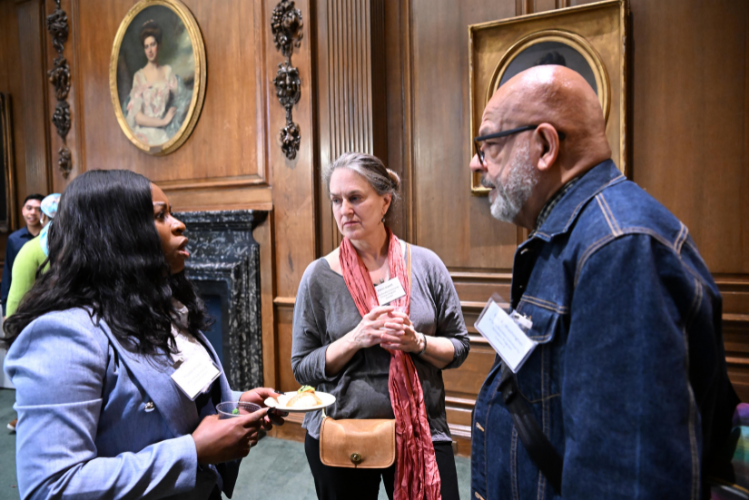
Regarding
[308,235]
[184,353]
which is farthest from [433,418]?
[308,235]

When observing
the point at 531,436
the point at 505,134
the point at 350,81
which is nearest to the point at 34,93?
the point at 350,81

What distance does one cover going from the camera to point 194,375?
47.8 inches

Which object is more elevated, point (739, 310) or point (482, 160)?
point (482, 160)

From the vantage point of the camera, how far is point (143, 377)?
1.12 metres

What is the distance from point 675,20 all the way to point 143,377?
122 inches

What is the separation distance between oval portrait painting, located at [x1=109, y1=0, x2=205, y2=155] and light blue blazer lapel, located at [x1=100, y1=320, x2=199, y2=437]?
3.19 metres

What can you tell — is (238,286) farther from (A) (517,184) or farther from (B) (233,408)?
(A) (517,184)

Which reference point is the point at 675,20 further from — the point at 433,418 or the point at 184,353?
the point at 184,353

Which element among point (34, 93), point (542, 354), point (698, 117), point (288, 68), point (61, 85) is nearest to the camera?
point (542, 354)

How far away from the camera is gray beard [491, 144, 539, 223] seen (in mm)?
987

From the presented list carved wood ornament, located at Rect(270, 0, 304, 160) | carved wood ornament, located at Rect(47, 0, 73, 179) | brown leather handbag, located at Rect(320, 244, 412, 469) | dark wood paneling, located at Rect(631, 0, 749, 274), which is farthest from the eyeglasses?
carved wood ornament, located at Rect(47, 0, 73, 179)

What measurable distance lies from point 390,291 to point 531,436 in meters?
0.84

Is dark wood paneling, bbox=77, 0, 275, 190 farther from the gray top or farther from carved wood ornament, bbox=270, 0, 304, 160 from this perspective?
the gray top

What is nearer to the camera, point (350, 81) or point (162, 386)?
point (162, 386)
